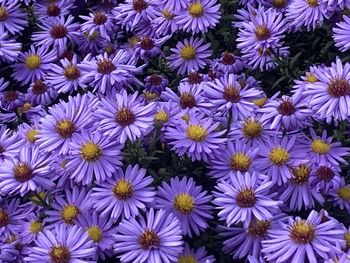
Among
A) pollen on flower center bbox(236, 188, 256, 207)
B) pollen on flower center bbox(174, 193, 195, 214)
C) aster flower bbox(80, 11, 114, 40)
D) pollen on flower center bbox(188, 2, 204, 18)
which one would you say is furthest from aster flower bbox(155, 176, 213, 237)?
aster flower bbox(80, 11, 114, 40)

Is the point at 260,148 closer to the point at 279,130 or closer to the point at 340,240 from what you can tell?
the point at 279,130

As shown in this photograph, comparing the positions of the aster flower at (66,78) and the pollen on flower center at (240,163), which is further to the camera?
the aster flower at (66,78)

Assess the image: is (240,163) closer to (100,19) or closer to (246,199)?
(246,199)

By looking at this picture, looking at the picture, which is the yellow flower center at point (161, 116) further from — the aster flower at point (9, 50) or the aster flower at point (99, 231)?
the aster flower at point (9, 50)

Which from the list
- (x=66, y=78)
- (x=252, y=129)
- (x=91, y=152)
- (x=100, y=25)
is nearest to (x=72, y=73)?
(x=66, y=78)

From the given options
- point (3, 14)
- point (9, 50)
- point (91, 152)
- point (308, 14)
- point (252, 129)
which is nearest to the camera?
A: point (91, 152)

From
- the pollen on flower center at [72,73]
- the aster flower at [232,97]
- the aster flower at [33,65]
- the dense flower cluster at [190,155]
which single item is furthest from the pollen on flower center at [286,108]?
the aster flower at [33,65]
